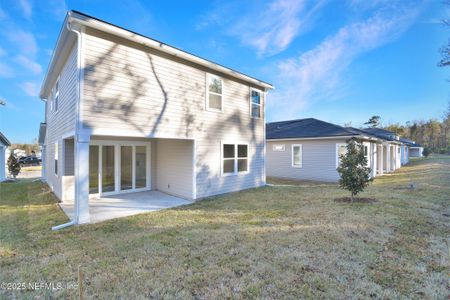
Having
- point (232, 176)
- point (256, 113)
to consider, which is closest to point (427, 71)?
point (256, 113)

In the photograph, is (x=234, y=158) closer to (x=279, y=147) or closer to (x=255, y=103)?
(x=255, y=103)

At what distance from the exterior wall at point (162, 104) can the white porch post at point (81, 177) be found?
0.36 metres

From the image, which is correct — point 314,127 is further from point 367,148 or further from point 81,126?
point 81,126

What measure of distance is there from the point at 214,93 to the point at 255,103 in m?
2.73

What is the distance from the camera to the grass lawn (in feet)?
9.02

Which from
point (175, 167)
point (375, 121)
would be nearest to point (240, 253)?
point (175, 167)

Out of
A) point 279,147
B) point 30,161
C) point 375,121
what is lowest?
point 30,161

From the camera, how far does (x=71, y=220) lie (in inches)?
218

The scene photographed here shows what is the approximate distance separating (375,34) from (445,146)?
51434mm

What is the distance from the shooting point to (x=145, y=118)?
256 inches

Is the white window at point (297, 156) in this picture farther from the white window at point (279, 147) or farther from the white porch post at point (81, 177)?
the white porch post at point (81, 177)

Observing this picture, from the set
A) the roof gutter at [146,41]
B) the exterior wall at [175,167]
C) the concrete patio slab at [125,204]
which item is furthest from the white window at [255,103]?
the concrete patio slab at [125,204]

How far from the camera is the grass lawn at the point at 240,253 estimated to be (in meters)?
2.75

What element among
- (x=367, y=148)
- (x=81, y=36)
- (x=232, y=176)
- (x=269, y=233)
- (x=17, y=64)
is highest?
(x=17, y=64)
